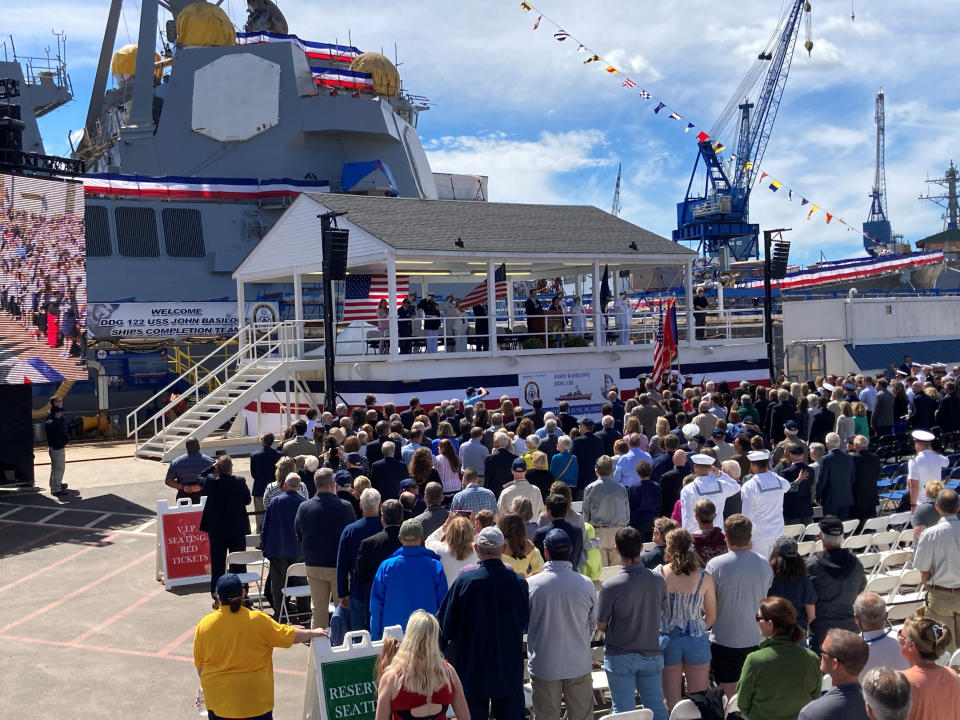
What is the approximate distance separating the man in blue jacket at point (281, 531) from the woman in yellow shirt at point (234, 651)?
11.2 feet

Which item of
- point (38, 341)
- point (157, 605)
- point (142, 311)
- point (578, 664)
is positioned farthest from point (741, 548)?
point (142, 311)

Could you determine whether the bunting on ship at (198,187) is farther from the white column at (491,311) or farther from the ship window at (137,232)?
the white column at (491,311)

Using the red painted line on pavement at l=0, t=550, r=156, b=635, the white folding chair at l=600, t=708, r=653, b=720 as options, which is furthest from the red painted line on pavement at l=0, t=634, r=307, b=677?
the white folding chair at l=600, t=708, r=653, b=720

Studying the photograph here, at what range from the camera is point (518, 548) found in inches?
255

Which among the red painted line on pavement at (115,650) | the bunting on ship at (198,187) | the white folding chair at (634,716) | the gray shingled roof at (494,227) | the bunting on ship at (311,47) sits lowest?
the red painted line on pavement at (115,650)

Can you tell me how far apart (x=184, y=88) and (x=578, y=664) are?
1357 inches

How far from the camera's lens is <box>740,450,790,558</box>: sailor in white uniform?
8.48 metres

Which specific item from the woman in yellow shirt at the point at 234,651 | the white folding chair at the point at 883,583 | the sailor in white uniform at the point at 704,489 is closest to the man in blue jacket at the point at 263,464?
the sailor in white uniform at the point at 704,489

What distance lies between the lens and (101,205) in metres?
31.9

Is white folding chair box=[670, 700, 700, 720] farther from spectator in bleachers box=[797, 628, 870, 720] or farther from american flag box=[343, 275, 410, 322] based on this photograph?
american flag box=[343, 275, 410, 322]

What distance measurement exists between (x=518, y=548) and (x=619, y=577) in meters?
0.83

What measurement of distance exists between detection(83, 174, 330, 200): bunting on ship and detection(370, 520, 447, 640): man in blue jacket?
29140 millimetres

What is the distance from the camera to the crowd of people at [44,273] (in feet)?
55.0

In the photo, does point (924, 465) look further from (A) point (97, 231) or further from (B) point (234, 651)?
(A) point (97, 231)
